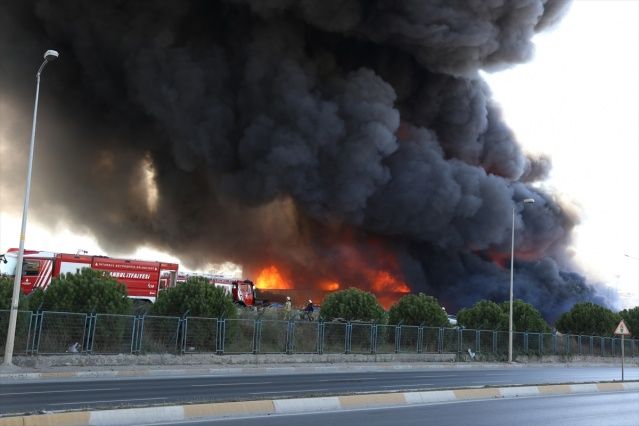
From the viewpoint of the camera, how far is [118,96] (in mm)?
53531

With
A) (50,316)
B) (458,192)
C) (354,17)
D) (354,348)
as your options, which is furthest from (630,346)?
(50,316)

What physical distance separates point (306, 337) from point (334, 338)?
1231 millimetres

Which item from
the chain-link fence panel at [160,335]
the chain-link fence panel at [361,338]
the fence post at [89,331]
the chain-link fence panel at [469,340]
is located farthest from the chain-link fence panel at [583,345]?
the fence post at [89,331]

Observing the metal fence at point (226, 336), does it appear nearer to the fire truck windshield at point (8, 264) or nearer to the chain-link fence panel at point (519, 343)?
the chain-link fence panel at point (519, 343)

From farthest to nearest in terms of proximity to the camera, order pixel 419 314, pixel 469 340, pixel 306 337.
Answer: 1. pixel 469 340
2. pixel 419 314
3. pixel 306 337

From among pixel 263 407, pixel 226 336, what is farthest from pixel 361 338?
pixel 263 407

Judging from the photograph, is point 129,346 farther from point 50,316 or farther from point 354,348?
point 354,348

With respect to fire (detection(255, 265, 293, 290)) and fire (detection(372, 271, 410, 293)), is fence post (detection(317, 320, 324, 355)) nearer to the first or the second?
fire (detection(372, 271, 410, 293))

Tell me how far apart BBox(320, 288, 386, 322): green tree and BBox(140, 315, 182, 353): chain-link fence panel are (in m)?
8.16

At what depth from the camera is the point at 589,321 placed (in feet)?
135

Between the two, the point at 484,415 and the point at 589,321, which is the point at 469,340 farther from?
the point at 484,415

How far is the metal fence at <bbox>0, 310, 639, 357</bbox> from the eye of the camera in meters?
19.0

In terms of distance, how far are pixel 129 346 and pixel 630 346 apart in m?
32.3

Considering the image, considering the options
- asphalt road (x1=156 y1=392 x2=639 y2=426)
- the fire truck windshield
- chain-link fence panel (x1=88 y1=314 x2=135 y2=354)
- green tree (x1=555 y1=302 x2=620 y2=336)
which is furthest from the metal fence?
asphalt road (x1=156 y1=392 x2=639 y2=426)
